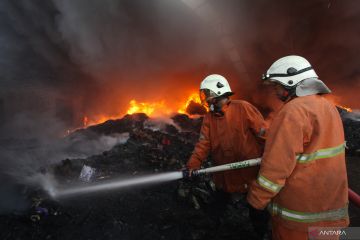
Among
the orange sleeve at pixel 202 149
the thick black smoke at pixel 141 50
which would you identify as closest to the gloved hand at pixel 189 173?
the orange sleeve at pixel 202 149

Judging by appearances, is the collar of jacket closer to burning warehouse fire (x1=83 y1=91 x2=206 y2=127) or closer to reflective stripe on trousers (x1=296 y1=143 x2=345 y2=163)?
reflective stripe on trousers (x1=296 y1=143 x2=345 y2=163)

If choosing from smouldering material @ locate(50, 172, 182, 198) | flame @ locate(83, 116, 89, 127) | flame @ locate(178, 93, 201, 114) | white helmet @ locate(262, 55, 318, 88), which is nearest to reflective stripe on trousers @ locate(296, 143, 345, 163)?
white helmet @ locate(262, 55, 318, 88)

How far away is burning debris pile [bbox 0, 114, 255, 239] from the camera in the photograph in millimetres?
3715

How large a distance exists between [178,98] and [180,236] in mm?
11579

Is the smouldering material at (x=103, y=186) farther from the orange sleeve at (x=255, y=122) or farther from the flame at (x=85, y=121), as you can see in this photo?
the flame at (x=85, y=121)

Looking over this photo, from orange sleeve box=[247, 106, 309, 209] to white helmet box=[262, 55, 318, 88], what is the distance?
0.40 m

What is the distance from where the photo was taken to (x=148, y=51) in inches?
555

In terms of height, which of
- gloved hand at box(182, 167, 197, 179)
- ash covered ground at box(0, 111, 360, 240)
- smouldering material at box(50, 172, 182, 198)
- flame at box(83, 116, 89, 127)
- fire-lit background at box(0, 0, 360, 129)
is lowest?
ash covered ground at box(0, 111, 360, 240)

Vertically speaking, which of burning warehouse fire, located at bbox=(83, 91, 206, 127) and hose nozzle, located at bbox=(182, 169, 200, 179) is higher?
burning warehouse fire, located at bbox=(83, 91, 206, 127)

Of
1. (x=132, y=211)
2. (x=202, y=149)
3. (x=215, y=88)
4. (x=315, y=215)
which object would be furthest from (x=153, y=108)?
(x=315, y=215)

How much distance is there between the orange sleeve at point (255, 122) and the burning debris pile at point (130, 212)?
121cm

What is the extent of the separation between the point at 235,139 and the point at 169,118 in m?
8.60

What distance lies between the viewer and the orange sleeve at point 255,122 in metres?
3.29

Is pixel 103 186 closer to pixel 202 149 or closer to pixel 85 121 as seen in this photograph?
pixel 202 149
